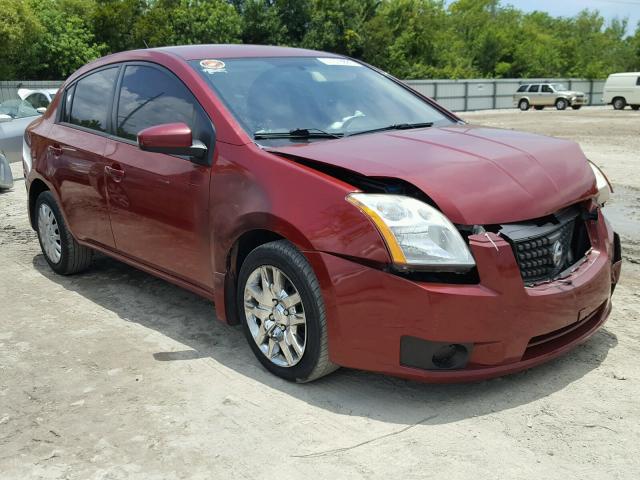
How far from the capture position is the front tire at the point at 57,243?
565 cm

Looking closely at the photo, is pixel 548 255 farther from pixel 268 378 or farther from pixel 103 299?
pixel 103 299

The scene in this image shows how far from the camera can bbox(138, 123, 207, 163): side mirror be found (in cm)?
390

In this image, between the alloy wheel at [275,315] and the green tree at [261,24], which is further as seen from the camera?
the green tree at [261,24]

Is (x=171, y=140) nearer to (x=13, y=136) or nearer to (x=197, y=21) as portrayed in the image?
(x=13, y=136)

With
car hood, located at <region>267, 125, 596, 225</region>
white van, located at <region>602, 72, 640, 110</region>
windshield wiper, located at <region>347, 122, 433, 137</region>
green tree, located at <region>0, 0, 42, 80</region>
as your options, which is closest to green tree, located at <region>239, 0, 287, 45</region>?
green tree, located at <region>0, 0, 42, 80</region>

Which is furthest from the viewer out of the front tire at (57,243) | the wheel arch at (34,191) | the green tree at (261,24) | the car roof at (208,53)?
the green tree at (261,24)

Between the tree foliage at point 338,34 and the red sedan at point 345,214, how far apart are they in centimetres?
2420

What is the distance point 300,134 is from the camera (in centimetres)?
397

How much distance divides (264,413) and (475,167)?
1507mm

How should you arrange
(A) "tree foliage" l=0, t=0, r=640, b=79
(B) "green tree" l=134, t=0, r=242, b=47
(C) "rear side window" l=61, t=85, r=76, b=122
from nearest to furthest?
1. (C) "rear side window" l=61, t=85, r=76, b=122
2. (A) "tree foliage" l=0, t=0, r=640, b=79
3. (B) "green tree" l=134, t=0, r=242, b=47

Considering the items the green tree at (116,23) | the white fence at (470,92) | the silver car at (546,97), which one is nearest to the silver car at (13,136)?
the green tree at (116,23)

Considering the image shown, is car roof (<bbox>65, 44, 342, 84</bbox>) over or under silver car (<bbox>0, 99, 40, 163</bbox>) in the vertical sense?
over

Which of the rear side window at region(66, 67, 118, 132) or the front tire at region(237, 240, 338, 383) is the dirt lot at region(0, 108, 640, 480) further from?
the rear side window at region(66, 67, 118, 132)

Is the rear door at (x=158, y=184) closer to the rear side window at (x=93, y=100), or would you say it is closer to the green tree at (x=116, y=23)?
the rear side window at (x=93, y=100)
